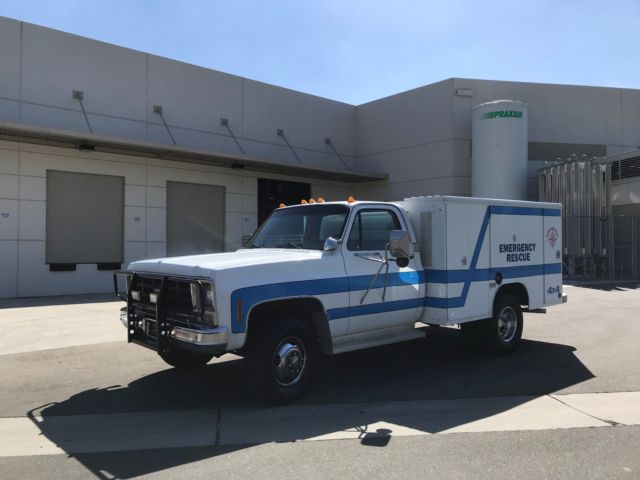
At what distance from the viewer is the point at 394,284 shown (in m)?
6.57

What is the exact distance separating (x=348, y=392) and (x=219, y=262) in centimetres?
222

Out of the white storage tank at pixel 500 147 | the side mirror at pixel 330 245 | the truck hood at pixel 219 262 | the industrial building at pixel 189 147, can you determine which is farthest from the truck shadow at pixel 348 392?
the white storage tank at pixel 500 147

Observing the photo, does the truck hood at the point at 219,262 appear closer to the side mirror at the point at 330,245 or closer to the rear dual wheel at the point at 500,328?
the side mirror at the point at 330,245

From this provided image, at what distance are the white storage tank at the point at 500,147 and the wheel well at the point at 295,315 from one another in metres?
17.8

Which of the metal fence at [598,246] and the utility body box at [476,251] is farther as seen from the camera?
the metal fence at [598,246]

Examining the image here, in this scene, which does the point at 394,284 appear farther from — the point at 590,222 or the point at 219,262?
the point at 590,222

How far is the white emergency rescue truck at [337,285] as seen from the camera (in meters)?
5.34

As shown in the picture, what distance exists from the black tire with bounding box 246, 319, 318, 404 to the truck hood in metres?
0.69

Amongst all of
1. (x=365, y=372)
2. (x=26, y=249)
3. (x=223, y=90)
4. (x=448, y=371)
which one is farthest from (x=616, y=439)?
(x=223, y=90)

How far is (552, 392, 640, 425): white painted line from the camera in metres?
5.33

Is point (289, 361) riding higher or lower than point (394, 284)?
lower

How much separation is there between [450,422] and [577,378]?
257cm

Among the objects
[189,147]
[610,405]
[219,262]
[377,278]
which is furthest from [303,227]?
[189,147]

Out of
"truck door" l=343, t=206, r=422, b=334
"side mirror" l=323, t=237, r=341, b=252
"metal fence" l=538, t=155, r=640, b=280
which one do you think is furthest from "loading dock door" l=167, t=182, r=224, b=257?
"side mirror" l=323, t=237, r=341, b=252
